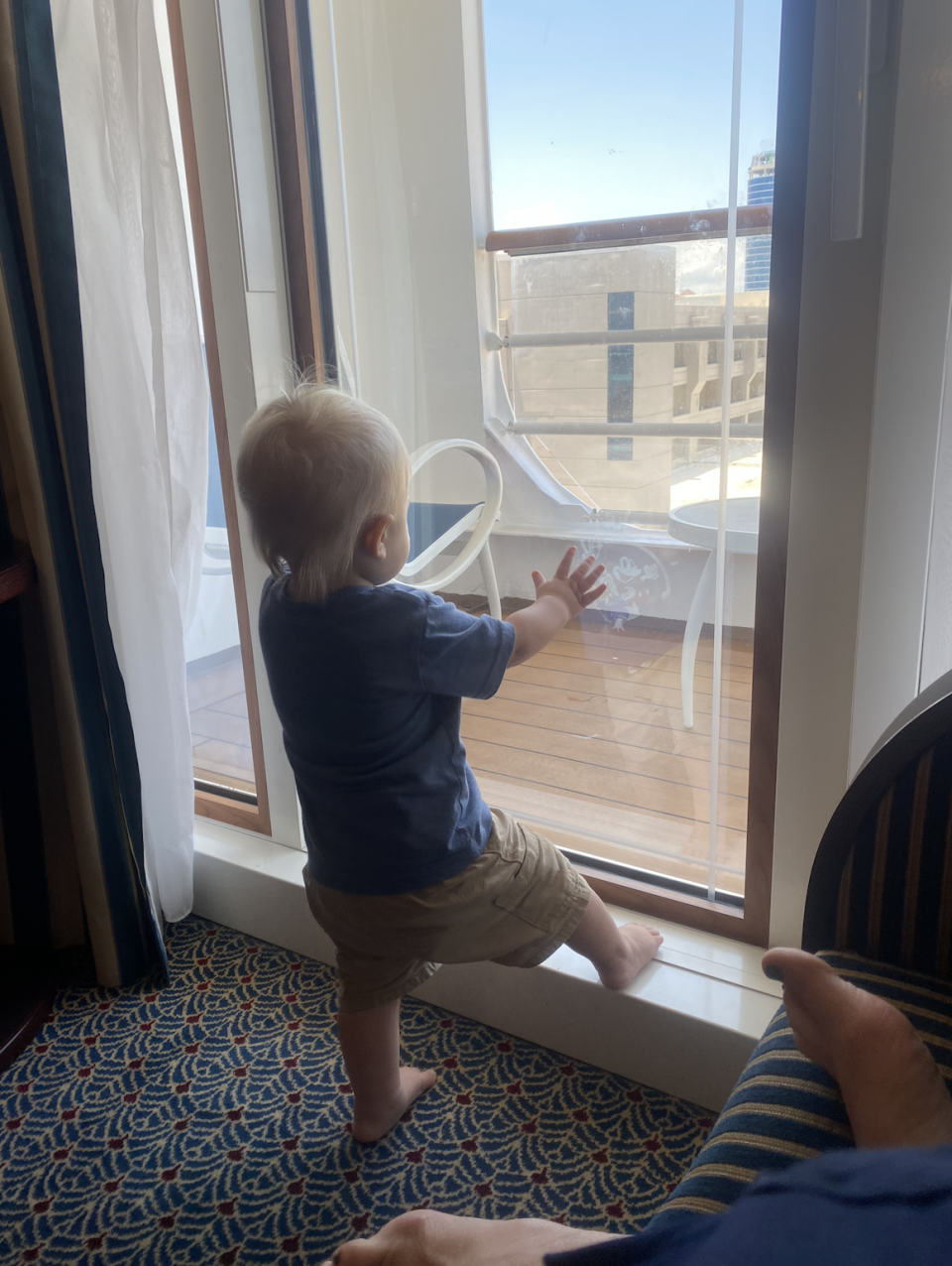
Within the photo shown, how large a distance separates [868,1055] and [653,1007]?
1.87 ft

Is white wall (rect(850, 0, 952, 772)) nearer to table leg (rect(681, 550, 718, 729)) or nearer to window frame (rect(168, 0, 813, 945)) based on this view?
window frame (rect(168, 0, 813, 945))

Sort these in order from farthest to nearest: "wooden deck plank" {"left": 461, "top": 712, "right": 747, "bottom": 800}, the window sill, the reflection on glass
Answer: the reflection on glass < "wooden deck plank" {"left": 461, "top": 712, "right": 747, "bottom": 800} < the window sill

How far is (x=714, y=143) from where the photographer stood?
113 centimetres

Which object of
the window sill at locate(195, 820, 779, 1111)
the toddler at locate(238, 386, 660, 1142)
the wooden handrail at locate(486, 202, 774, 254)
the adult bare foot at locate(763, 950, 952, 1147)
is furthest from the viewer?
the window sill at locate(195, 820, 779, 1111)

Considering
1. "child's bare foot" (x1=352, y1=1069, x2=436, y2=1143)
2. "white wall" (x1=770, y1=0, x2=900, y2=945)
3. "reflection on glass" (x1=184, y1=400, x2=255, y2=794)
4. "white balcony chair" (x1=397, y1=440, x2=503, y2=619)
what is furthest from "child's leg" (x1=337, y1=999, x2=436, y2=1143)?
"reflection on glass" (x1=184, y1=400, x2=255, y2=794)

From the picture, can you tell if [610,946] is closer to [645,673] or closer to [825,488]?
[645,673]

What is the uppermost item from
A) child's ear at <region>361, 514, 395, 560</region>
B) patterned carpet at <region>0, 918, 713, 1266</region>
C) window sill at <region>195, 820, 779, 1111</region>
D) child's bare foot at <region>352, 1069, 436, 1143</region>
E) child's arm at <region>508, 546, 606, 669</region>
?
child's ear at <region>361, 514, 395, 560</region>

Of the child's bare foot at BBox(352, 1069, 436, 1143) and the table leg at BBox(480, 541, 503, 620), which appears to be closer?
the child's bare foot at BBox(352, 1069, 436, 1143)

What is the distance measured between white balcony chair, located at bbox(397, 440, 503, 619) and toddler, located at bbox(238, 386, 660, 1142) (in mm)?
402

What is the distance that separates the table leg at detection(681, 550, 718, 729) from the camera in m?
1.31

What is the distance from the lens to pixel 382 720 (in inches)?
41.5

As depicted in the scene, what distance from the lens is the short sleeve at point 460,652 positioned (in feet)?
3.37

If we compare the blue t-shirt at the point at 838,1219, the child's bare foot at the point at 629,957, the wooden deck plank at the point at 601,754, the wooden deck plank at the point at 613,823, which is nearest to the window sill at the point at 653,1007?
the child's bare foot at the point at 629,957

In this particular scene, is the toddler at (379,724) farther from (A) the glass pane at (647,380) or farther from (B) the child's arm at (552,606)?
(A) the glass pane at (647,380)
